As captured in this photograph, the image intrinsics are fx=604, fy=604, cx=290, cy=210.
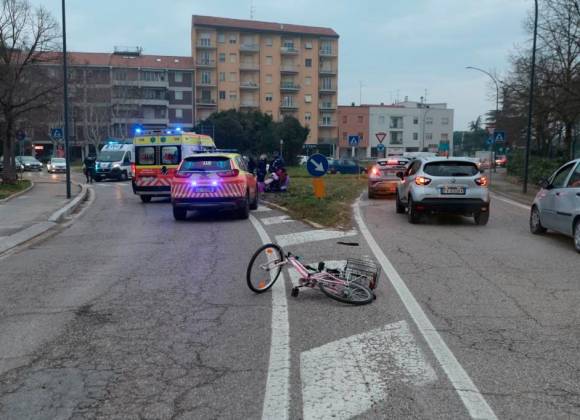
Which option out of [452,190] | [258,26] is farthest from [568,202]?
[258,26]

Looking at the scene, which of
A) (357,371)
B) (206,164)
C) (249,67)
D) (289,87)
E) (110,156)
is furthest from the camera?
(289,87)

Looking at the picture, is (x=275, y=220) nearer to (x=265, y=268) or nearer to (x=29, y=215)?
(x=29, y=215)

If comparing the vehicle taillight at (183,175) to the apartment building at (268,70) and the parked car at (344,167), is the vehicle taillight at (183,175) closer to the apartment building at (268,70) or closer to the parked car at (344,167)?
the parked car at (344,167)

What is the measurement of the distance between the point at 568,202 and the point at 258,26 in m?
79.9

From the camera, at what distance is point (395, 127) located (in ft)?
337

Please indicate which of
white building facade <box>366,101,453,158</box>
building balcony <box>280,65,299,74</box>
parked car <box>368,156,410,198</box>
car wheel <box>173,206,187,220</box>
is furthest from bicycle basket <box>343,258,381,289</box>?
white building facade <box>366,101,453,158</box>

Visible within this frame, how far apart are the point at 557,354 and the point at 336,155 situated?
87879mm

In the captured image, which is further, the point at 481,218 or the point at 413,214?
the point at 481,218

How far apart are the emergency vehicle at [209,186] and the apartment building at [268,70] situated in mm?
70422

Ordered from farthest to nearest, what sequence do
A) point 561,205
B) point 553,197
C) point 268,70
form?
point 268,70, point 553,197, point 561,205

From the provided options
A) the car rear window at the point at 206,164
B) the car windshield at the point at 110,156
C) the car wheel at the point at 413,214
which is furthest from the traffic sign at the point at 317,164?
the car windshield at the point at 110,156

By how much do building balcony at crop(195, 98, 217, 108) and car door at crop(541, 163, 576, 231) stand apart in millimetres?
75415

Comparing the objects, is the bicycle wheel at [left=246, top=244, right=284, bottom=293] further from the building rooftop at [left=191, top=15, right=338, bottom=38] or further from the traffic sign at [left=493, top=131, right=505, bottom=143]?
the building rooftop at [left=191, top=15, right=338, bottom=38]

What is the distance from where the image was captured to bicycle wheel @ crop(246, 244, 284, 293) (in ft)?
23.9
